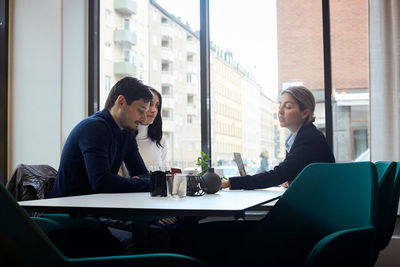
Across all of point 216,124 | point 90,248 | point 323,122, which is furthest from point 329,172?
point 216,124

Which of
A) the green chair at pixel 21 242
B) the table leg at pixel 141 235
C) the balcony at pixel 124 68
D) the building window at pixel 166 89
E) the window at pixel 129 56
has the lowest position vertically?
the table leg at pixel 141 235

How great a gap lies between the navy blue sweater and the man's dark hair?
18cm

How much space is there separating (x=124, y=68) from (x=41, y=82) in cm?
80

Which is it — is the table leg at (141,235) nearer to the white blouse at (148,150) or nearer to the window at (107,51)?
the white blouse at (148,150)

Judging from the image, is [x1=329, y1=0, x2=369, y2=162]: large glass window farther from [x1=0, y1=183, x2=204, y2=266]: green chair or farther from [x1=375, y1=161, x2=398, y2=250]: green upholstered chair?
[x1=0, y1=183, x2=204, y2=266]: green chair

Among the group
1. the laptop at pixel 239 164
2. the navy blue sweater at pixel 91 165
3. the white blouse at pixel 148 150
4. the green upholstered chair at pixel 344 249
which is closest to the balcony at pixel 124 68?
the white blouse at pixel 148 150

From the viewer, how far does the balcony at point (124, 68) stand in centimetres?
467

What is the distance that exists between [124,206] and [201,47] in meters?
3.02

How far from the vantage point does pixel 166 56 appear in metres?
4.59

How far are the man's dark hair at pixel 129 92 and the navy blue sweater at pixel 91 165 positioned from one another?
0.18 meters

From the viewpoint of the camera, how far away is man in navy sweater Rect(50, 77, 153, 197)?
86.1 inches

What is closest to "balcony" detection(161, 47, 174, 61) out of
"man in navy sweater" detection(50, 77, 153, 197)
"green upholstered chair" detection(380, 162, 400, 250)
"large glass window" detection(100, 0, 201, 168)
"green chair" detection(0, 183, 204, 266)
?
"large glass window" detection(100, 0, 201, 168)

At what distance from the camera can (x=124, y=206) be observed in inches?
58.1

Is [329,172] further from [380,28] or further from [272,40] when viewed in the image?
[272,40]
